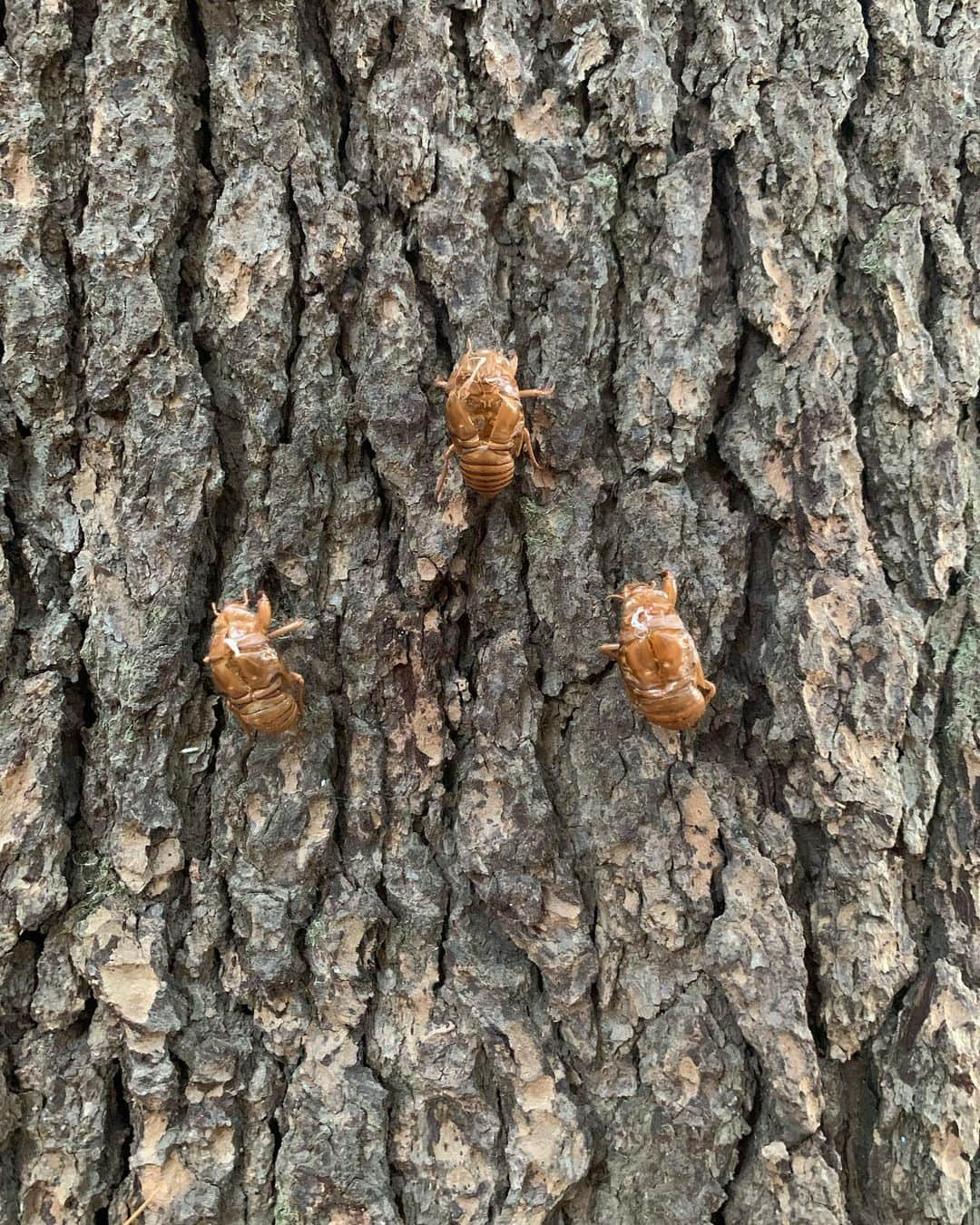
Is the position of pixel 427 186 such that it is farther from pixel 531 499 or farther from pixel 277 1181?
pixel 277 1181

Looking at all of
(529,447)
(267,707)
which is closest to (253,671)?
(267,707)

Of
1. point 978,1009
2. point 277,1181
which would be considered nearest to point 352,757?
point 277,1181

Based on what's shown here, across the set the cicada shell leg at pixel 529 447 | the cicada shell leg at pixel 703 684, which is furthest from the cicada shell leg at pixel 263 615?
the cicada shell leg at pixel 703 684

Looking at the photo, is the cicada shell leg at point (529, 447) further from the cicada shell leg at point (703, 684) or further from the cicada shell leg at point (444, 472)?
the cicada shell leg at point (703, 684)

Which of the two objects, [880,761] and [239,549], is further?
[239,549]

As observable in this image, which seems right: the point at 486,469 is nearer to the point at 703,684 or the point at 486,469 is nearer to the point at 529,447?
the point at 529,447
